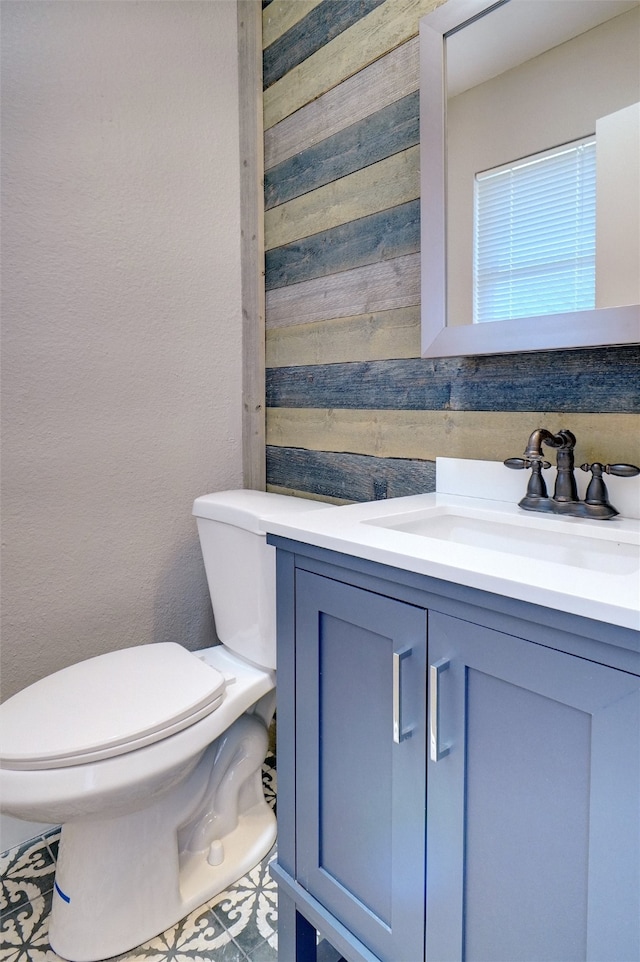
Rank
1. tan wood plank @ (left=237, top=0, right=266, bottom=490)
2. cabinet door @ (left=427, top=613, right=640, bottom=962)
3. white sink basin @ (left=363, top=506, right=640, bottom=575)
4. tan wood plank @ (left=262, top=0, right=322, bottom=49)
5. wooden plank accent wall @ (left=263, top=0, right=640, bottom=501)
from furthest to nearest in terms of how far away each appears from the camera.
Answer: tan wood plank @ (left=237, top=0, right=266, bottom=490) → tan wood plank @ (left=262, top=0, right=322, bottom=49) → wooden plank accent wall @ (left=263, top=0, right=640, bottom=501) → white sink basin @ (left=363, top=506, right=640, bottom=575) → cabinet door @ (left=427, top=613, right=640, bottom=962)

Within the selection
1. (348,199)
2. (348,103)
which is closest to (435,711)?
(348,199)

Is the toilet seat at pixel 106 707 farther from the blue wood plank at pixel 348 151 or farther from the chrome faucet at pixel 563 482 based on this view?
the blue wood plank at pixel 348 151

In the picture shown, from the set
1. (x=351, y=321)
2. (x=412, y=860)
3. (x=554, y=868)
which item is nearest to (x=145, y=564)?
(x=351, y=321)

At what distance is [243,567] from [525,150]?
1.05 metres

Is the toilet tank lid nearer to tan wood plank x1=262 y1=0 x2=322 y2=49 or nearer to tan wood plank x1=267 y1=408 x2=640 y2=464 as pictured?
tan wood plank x1=267 y1=408 x2=640 y2=464

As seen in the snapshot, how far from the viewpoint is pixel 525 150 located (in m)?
1.12

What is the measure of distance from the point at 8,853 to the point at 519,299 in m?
1.72

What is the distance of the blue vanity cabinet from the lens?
0.65 meters

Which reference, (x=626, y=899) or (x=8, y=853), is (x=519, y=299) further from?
(x=8, y=853)

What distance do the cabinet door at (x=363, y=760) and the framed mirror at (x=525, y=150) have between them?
59cm

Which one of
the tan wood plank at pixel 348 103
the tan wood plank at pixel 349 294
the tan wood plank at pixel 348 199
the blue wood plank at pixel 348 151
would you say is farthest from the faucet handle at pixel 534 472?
the tan wood plank at pixel 348 103

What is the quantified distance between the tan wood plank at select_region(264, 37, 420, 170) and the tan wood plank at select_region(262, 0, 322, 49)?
0.25 meters

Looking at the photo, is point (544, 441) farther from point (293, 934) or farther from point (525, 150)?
point (293, 934)

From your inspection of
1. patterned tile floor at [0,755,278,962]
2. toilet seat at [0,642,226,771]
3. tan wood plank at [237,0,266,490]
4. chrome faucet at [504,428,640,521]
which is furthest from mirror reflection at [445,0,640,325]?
patterned tile floor at [0,755,278,962]
